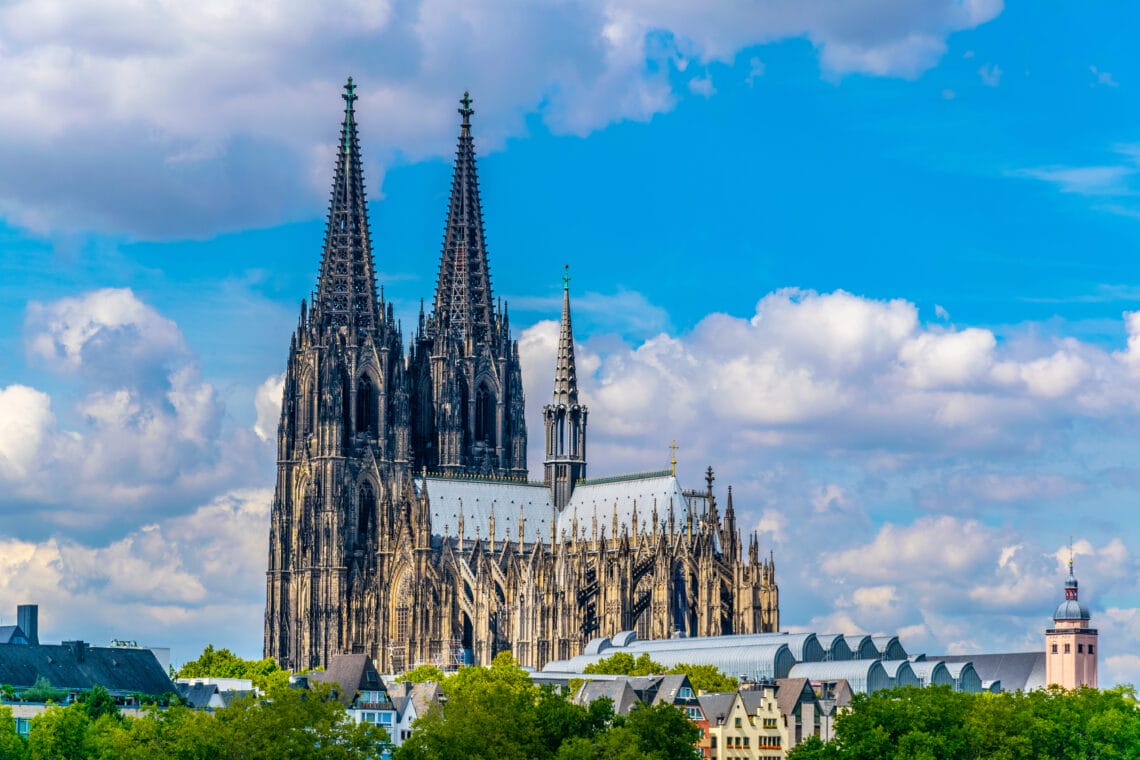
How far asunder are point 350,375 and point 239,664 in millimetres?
24136

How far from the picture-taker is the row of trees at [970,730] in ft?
426

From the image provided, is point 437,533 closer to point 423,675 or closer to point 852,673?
point 423,675

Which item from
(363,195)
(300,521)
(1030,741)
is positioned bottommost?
(1030,741)

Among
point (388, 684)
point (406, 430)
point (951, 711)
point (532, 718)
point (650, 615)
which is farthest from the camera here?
point (406, 430)

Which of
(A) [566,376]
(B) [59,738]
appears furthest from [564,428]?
(B) [59,738]

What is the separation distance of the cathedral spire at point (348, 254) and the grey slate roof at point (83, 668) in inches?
1863

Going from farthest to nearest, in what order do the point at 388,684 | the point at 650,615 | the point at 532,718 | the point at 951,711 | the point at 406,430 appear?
the point at 406,430 < the point at 650,615 < the point at 388,684 < the point at 951,711 < the point at 532,718

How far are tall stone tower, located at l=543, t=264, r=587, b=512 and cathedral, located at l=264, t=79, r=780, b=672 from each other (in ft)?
0.47

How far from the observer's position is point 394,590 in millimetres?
187875

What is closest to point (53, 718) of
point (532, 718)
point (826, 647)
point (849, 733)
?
point (532, 718)

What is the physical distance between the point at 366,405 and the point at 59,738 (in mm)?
73272

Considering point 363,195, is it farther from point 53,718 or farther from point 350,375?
point 53,718

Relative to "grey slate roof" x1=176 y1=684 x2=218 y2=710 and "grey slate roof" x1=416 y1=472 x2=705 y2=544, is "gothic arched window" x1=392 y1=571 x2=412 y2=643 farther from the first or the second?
"grey slate roof" x1=176 y1=684 x2=218 y2=710

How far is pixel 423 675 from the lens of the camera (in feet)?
554
